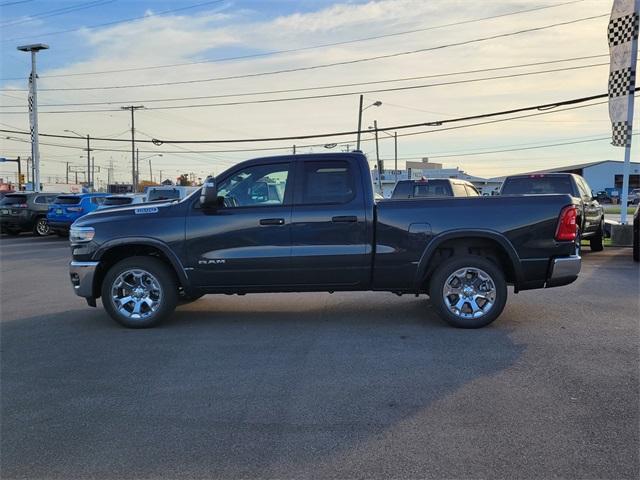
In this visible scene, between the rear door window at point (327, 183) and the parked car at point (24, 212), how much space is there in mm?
18305

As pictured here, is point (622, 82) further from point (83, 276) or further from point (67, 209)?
point (67, 209)

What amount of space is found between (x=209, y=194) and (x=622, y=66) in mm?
14879


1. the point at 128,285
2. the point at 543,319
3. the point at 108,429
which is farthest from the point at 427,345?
the point at 128,285

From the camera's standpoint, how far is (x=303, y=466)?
3314mm

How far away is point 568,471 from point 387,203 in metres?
3.84

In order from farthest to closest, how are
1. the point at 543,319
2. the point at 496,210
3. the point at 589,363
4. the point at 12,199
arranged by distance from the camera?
the point at 12,199 → the point at 543,319 → the point at 496,210 → the point at 589,363

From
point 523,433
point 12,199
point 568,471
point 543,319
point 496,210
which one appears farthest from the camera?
point 12,199

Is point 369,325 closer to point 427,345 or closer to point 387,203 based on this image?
point 427,345

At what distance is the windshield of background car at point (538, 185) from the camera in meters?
13.3

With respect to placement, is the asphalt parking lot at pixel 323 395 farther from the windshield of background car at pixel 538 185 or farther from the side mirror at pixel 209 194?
the windshield of background car at pixel 538 185

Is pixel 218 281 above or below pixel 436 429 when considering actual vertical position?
above

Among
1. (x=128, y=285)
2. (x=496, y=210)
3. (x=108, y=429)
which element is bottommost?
(x=108, y=429)

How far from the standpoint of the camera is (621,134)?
16578mm

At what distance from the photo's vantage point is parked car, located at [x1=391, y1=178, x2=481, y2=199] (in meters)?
15.3
